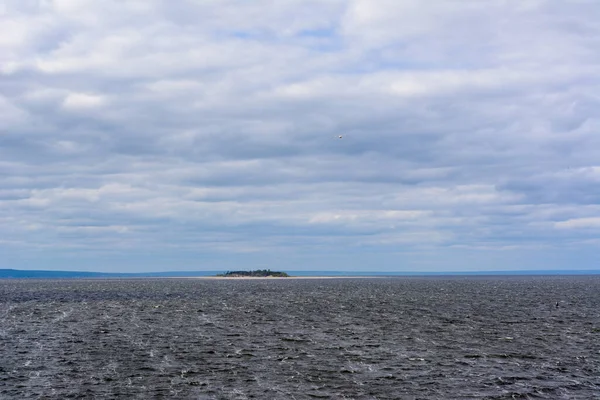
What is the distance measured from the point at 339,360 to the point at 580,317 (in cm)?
6033

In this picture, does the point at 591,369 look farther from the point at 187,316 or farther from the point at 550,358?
the point at 187,316

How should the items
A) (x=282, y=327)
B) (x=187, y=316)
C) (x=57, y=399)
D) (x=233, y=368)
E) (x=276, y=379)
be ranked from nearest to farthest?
1. (x=57, y=399)
2. (x=276, y=379)
3. (x=233, y=368)
4. (x=282, y=327)
5. (x=187, y=316)

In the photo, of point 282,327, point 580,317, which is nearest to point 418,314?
point 580,317

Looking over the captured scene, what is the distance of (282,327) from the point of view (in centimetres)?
8962

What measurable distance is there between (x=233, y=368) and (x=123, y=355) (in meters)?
12.5

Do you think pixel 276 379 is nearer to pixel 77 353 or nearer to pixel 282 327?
pixel 77 353

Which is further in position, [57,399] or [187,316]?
[187,316]

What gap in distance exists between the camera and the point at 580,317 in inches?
4259

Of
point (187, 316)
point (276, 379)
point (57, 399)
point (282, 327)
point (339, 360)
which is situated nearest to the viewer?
point (57, 399)

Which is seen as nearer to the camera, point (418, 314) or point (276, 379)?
point (276, 379)

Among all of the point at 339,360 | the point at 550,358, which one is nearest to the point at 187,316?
the point at 339,360

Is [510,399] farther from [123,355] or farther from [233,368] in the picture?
[123,355]

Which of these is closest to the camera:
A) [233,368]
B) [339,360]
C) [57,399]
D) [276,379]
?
[57,399]

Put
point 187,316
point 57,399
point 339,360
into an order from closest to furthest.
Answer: point 57,399 < point 339,360 < point 187,316
